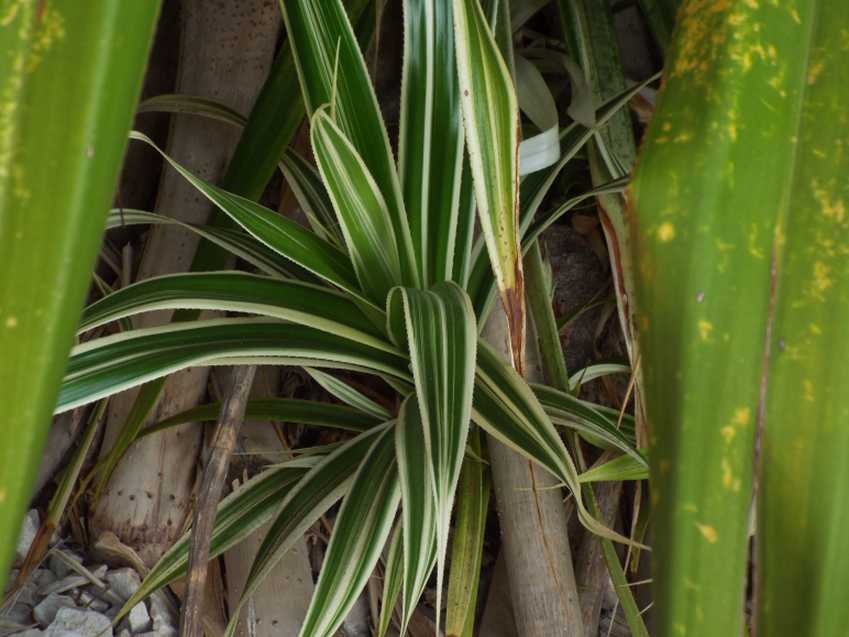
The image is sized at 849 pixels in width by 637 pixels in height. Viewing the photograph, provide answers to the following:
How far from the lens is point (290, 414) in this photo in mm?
768

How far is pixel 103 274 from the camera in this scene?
3.03 feet

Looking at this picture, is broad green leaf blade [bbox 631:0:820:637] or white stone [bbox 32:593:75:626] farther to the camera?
white stone [bbox 32:593:75:626]

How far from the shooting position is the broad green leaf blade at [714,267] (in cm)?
15

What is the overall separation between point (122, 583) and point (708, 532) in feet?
2.34

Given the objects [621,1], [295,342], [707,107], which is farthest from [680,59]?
[621,1]

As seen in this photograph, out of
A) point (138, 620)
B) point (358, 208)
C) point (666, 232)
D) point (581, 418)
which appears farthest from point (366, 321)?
point (666, 232)

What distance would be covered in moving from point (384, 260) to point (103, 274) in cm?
43

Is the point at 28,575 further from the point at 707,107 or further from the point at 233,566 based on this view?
the point at 707,107

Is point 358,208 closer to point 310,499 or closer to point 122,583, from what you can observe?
point 310,499

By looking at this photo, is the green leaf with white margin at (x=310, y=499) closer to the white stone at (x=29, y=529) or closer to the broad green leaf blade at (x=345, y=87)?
the broad green leaf blade at (x=345, y=87)

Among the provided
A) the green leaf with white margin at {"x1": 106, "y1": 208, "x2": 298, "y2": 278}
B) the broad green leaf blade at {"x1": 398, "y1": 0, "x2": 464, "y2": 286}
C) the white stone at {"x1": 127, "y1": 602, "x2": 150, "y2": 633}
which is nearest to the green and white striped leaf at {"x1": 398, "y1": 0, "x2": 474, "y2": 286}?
the broad green leaf blade at {"x1": 398, "y1": 0, "x2": 464, "y2": 286}

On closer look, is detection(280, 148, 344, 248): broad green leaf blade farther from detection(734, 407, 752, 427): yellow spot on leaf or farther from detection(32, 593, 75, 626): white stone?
detection(734, 407, 752, 427): yellow spot on leaf

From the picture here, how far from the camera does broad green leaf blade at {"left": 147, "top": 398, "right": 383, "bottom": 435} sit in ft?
2.46

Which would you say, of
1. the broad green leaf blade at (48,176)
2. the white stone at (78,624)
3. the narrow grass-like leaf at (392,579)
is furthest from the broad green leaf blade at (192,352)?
the broad green leaf blade at (48,176)
